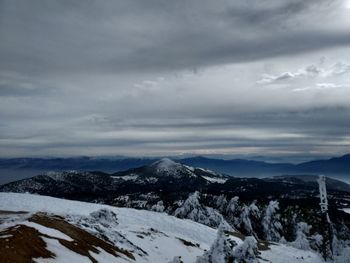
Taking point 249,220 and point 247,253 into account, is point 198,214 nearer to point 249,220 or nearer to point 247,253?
point 249,220

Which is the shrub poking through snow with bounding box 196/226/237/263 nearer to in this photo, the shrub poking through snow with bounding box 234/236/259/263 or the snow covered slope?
the shrub poking through snow with bounding box 234/236/259/263

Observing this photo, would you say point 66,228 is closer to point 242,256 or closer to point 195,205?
point 242,256

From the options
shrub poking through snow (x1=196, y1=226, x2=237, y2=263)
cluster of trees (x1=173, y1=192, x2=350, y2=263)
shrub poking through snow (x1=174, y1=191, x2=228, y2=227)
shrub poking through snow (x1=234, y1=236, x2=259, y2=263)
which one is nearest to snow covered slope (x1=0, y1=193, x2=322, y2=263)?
shrub poking through snow (x1=196, y1=226, x2=237, y2=263)

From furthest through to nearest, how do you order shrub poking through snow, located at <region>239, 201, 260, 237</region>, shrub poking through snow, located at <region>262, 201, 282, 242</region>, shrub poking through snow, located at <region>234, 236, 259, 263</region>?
shrub poking through snow, located at <region>239, 201, 260, 237</region>
shrub poking through snow, located at <region>262, 201, 282, 242</region>
shrub poking through snow, located at <region>234, 236, 259, 263</region>

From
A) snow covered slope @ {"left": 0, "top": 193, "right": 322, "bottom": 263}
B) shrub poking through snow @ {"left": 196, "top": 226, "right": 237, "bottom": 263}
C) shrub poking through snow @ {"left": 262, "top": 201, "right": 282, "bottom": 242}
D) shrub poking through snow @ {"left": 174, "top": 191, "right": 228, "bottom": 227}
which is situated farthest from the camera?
shrub poking through snow @ {"left": 262, "top": 201, "right": 282, "bottom": 242}

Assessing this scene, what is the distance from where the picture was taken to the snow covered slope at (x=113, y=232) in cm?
4462

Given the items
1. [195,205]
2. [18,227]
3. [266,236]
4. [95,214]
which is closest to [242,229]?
[266,236]

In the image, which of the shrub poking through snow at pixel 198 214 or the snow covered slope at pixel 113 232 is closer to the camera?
the snow covered slope at pixel 113 232

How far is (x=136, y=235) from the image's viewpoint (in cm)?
6938

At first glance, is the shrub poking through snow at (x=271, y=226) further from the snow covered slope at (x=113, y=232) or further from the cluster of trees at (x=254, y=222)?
the snow covered slope at (x=113, y=232)

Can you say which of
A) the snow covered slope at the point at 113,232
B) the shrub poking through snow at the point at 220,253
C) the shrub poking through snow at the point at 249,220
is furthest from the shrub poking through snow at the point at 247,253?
the shrub poking through snow at the point at 249,220

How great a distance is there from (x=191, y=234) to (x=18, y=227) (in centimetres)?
5318

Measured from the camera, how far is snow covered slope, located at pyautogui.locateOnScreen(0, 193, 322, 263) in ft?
146

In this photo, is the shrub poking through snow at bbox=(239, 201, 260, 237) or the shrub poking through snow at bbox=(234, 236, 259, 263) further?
the shrub poking through snow at bbox=(239, 201, 260, 237)
